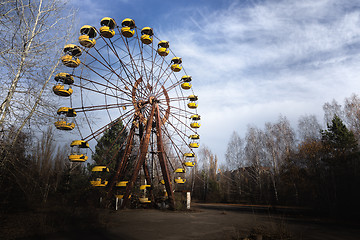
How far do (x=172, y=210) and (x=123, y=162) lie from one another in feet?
16.5

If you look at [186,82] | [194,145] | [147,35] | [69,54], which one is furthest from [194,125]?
[69,54]

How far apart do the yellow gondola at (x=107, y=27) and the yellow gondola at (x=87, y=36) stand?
0.63 meters

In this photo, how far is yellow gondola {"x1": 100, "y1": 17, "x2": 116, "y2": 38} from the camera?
13828mm

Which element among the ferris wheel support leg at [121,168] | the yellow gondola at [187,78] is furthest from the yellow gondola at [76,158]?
the yellow gondola at [187,78]

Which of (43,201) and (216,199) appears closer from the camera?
(43,201)

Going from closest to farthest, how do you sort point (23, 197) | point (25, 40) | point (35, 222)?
point (25, 40) < point (35, 222) < point (23, 197)

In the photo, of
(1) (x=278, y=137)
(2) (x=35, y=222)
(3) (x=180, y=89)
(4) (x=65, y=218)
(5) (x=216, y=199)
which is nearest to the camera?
(2) (x=35, y=222)

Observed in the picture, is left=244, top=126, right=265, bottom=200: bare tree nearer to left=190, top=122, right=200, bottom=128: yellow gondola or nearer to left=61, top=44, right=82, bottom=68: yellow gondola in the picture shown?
left=190, top=122, right=200, bottom=128: yellow gondola

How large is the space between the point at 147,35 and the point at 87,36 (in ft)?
15.4

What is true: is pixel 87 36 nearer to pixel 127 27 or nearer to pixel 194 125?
pixel 127 27

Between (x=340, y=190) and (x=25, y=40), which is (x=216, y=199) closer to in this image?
(x=340, y=190)

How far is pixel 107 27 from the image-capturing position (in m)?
13.8

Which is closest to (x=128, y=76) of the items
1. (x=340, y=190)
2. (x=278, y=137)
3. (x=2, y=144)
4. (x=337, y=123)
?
(x=2, y=144)

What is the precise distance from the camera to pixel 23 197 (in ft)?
35.2
